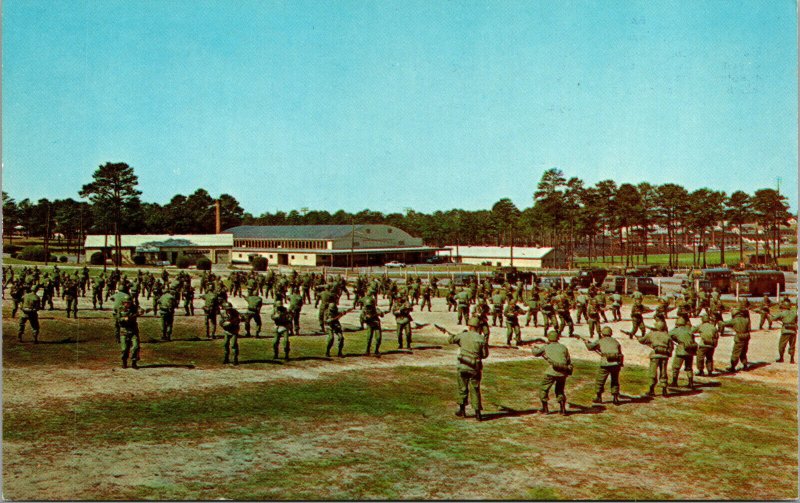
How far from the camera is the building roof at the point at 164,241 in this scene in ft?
263

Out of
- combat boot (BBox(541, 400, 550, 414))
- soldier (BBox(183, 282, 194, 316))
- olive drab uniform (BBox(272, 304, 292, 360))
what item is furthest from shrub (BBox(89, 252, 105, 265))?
combat boot (BBox(541, 400, 550, 414))

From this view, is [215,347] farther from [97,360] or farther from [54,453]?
[54,453]

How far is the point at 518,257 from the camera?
260 feet

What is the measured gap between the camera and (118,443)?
1034cm

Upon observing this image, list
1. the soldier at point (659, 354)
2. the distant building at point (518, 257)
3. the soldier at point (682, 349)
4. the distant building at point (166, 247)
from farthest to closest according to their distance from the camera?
the distant building at point (166, 247) < the distant building at point (518, 257) < the soldier at point (682, 349) < the soldier at point (659, 354)

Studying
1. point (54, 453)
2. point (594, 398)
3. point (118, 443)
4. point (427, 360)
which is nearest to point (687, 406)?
point (594, 398)

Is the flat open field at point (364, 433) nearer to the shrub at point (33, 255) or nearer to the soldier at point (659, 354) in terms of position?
the soldier at point (659, 354)

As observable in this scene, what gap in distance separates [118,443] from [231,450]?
1966 mm

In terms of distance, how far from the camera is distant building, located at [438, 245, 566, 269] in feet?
257

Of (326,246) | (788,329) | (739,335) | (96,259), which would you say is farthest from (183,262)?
(788,329)

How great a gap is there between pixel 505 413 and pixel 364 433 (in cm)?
342

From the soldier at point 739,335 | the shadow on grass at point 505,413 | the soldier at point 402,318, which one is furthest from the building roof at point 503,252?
the shadow on grass at point 505,413

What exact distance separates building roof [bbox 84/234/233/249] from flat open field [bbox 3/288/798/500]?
64.9 meters

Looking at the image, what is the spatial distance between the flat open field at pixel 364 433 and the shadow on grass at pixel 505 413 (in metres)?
0.04
